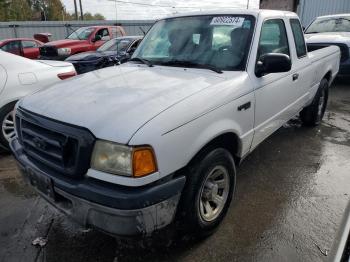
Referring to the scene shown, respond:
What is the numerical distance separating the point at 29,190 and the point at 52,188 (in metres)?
1.60

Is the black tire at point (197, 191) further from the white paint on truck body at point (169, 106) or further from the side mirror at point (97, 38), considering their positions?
the side mirror at point (97, 38)

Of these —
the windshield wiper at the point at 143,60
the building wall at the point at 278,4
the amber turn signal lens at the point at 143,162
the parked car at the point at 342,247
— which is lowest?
the parked car at the point at 342,247

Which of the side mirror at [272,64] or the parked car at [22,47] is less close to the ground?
the side mirror at [272,64]

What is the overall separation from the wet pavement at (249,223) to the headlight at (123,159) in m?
0.92

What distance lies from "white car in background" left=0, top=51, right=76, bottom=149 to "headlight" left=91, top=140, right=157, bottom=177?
9.19 feet

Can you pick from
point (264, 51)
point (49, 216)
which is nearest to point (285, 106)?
point (264, 51)

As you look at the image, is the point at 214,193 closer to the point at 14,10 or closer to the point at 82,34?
the point at 82,34

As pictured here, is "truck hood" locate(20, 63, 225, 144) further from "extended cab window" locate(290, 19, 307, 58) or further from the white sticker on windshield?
"extended cab window" locate(290, 19, 307, 58)

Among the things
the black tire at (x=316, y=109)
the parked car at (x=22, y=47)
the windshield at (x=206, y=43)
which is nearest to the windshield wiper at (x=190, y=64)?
the windshield at (x=206, y=43)

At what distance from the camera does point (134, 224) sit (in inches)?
82.7

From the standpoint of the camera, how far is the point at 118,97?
252 cm

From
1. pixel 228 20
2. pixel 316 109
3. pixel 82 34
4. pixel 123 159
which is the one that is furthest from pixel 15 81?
pixel 82 34

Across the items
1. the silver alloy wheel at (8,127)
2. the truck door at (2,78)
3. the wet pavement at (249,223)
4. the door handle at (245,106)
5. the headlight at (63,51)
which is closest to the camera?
the wet pavement at (249,223)

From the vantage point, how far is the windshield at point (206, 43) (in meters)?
3.16
